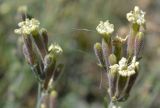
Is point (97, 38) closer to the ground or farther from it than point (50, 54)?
closer to the ground

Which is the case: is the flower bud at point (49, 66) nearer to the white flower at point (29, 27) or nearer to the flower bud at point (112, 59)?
the white flower at point (29, 27)

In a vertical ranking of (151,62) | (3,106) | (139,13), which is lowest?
(151,62)

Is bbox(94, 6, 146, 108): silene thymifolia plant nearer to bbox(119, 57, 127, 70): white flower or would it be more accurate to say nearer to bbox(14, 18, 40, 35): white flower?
bbox(119, 57, 127, 70): white flower

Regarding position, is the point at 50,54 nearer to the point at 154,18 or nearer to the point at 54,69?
the point at 54,69

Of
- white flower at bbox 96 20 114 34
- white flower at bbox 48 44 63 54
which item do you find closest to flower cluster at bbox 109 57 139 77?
white flower at bbox 96 20 114 34

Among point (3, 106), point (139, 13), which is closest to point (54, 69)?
point (139, 13)

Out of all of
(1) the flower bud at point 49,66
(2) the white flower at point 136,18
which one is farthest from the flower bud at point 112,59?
(1) the flower bud at point 49,66

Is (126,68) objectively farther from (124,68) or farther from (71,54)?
(71,54)
